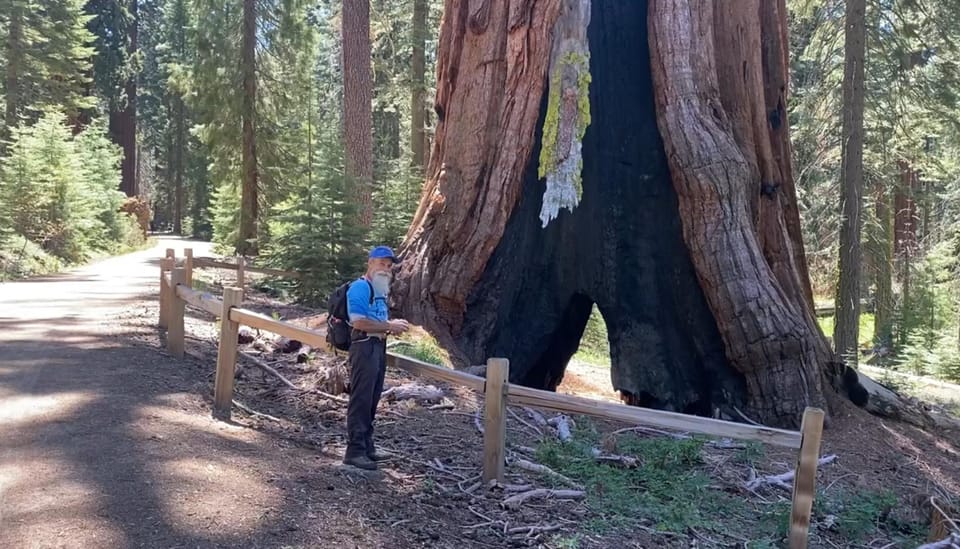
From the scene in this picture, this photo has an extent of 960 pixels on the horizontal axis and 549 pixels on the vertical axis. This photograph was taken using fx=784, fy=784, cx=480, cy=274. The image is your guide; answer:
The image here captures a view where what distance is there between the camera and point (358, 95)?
15.8 metres

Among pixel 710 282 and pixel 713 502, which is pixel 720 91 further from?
pixel 713 502

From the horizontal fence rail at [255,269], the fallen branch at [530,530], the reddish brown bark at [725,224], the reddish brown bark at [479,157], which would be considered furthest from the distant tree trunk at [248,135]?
the fallen branch at [530,530]

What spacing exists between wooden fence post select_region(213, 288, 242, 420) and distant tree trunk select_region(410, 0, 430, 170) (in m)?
15.0

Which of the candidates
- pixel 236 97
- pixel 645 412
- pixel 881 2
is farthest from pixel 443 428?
pixel 236 97

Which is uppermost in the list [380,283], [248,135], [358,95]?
[248,135]

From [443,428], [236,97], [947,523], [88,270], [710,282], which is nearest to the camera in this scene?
[947,523]

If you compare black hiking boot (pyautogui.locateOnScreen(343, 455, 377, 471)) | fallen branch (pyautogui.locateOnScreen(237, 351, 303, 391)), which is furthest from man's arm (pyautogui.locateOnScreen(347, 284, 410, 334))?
fallen branch (pyautogui.locateOnScreen(237, 351, 303, 391))

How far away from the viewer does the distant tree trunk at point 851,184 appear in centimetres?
1418

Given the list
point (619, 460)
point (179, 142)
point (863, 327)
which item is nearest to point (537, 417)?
point (619, 460)

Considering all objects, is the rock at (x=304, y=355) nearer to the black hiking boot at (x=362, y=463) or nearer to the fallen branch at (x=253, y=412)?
the fallen branch at (x=253, y=412)

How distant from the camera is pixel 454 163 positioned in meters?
9.59

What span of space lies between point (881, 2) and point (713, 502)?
12.8m

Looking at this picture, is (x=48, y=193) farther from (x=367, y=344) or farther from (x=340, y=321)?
(x=367, y=344)

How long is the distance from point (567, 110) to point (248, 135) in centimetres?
2020
